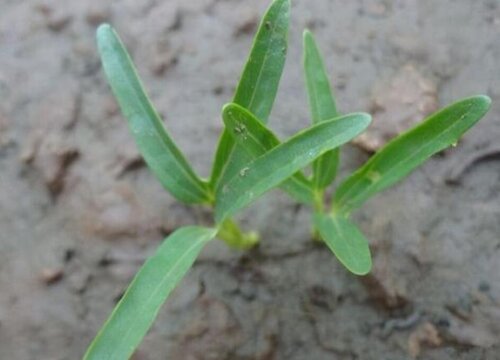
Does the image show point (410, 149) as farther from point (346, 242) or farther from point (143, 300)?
point (143, 300)

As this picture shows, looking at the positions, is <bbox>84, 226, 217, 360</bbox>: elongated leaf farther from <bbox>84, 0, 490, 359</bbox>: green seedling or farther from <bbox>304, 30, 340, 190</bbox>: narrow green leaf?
<bbox>304, 30, 340, 190</bbox>: narrow green leaf

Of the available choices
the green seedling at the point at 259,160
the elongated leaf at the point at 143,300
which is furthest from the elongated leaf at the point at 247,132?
the elongated leaf at the point at 143,300

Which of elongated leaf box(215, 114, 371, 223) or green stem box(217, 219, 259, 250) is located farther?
green stem box(217, 219, 259, 250)

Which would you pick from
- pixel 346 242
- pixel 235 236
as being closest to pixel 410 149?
pixel 346 242

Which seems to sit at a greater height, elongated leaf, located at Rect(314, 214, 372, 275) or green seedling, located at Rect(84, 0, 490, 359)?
green seedling, located at Rect(84, 0, 490, 359)

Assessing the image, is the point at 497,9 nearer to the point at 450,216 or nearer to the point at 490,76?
the point at 490,76

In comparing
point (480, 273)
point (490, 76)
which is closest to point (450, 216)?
point (480, 273)

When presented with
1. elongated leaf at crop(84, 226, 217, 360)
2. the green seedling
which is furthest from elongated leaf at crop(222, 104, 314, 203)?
elongated leaf at crop(84, 226, 217, 360)
